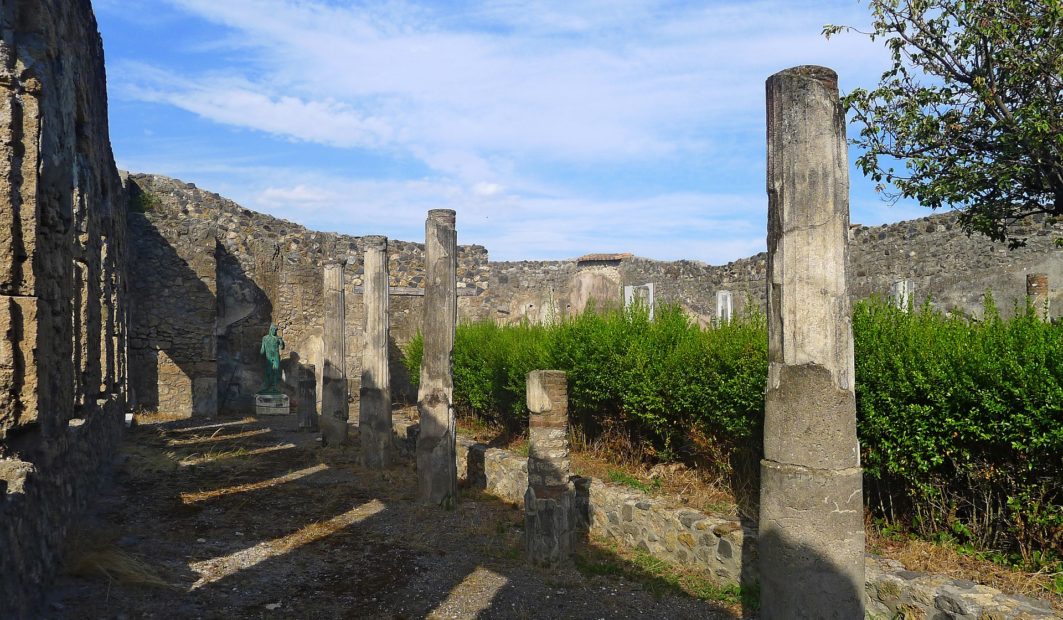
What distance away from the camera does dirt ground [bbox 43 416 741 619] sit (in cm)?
522

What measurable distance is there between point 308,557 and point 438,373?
8.53 feet

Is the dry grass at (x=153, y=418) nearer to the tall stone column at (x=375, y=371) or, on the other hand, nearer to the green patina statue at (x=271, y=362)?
the green patina statue at (x=271, y=362)

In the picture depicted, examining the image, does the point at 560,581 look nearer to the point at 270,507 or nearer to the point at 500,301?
the point at 270,507

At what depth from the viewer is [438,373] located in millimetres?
8430

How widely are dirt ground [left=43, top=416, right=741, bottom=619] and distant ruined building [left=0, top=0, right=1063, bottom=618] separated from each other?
486 millimetres

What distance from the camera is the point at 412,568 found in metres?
6.20

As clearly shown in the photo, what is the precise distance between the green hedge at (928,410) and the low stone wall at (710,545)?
745mm

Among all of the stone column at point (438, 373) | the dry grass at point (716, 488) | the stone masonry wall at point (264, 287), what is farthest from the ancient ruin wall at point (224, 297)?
the dry grass at point (716, 488)

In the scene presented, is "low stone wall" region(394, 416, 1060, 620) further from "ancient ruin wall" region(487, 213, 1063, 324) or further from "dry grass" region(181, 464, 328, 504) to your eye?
"ancient ruin wall" region(487, 213, 1063, 324)

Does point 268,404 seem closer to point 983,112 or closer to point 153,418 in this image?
point 153,418

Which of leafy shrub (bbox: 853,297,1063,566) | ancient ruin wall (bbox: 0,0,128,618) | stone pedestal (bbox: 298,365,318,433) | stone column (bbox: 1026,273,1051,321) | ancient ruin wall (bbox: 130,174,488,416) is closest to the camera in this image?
ancient ruin wall (bbox: 0,0,128,618)

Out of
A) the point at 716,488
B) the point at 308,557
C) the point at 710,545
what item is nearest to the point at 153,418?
the point at 308,557

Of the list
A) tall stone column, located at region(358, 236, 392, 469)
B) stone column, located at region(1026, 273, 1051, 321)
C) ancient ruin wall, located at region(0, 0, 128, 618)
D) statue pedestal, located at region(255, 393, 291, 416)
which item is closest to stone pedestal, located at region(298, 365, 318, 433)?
statue pedestal, located at region(255, 393, 291, 416)

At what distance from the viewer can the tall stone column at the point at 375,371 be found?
1067 centimetres
